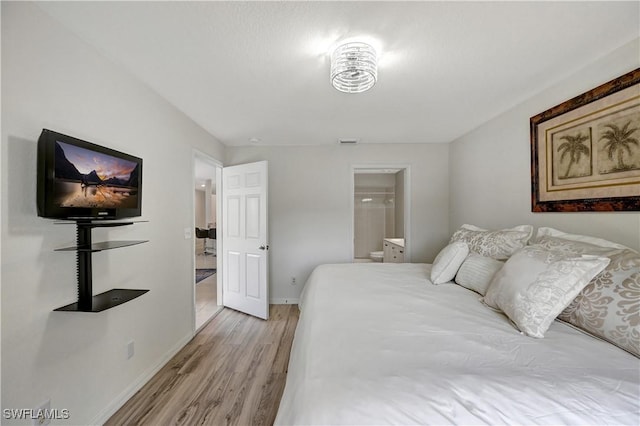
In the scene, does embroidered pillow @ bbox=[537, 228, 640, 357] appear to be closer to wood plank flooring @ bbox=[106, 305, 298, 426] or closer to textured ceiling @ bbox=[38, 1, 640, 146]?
textured ceiling @ bbox=[38, 1, 640, 146]

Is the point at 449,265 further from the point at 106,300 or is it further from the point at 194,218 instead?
the point at 194,218

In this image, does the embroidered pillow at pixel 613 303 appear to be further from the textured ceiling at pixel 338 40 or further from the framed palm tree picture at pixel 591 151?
the textured ceiling at pixel 338 40

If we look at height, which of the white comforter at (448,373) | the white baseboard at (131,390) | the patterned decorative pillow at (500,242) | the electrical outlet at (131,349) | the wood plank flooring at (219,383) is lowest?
the wood plank flooring at (219,383)

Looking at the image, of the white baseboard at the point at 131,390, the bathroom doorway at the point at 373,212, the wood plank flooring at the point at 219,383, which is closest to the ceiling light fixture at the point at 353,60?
the wood plank flooring at the point at 219,383

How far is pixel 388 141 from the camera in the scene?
359 centimetres

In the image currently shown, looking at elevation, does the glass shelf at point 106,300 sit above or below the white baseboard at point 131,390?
above

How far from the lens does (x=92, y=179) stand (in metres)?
1.42

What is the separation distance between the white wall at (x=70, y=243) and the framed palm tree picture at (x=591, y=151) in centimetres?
327

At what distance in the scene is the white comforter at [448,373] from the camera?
0.77 meters

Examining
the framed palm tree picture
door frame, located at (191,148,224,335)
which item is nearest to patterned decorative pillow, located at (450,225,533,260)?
the framed palm tree picture

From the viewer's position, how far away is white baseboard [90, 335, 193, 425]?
1.58m

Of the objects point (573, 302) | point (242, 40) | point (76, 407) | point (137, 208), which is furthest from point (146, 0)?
point (573, 302)

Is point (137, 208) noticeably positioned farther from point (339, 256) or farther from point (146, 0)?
point (339, 256)

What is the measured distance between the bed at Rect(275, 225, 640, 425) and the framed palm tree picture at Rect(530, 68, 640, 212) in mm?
987
